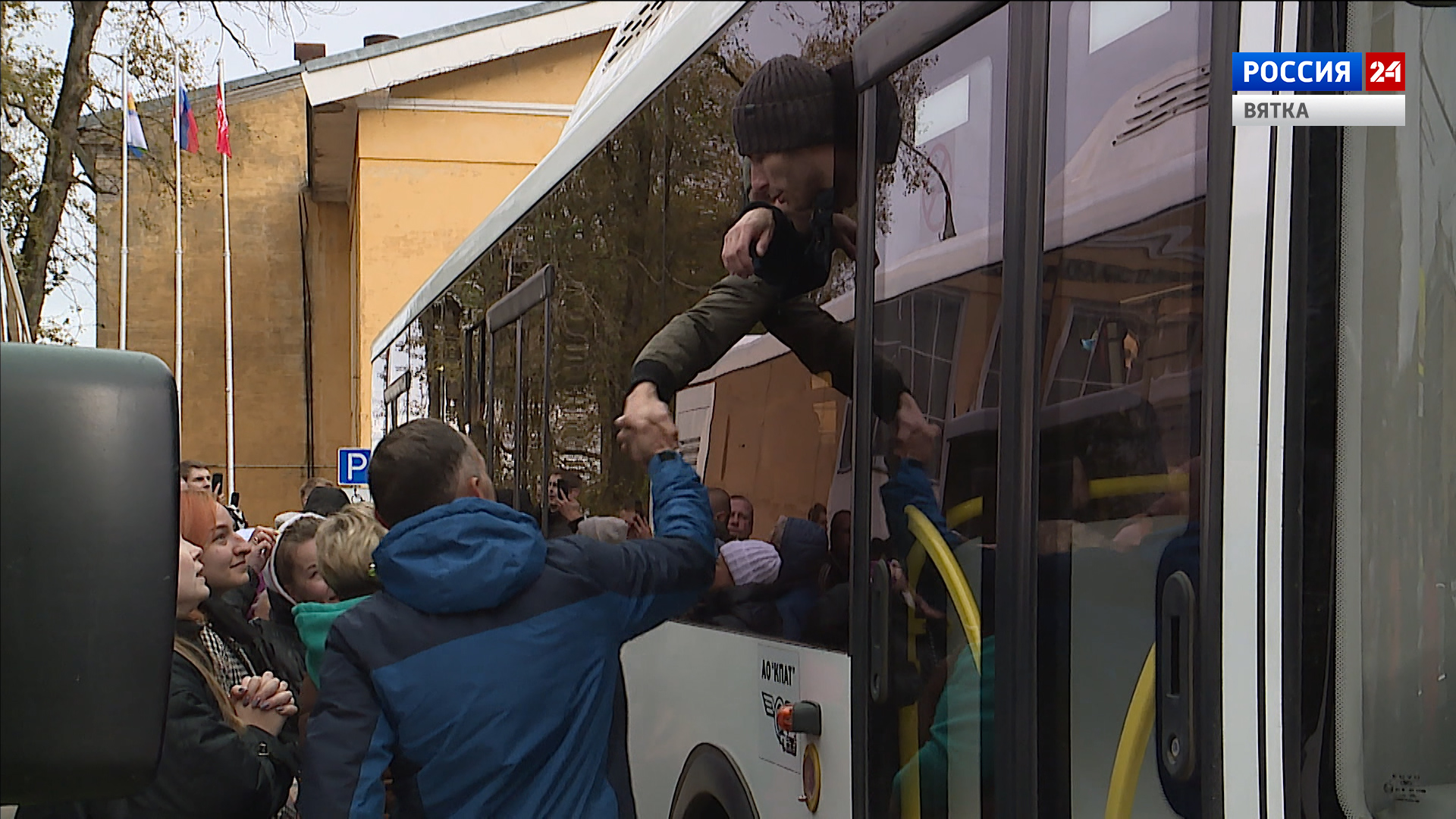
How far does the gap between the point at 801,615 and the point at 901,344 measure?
0.64 metres

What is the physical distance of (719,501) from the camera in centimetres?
333

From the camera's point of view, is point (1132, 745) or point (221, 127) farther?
point (221, 127)

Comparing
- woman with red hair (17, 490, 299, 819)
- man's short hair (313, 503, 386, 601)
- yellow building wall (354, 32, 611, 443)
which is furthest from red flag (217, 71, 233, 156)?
woman with red hair (17, 490, 299, 819)

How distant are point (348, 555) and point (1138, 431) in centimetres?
282

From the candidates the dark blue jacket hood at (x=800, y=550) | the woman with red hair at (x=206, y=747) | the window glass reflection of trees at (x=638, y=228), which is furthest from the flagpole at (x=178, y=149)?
the dark blue jacket hood at (x=800, y=550)

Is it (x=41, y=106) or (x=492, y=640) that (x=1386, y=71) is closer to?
(x=492, y=640)

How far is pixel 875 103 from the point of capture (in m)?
2.68

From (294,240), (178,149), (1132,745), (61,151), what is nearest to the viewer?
(1132,745)

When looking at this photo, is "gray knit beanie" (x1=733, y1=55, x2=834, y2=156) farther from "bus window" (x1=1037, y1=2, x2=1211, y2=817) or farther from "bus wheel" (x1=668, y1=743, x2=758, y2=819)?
"bus wheel" (x1=668, y1=743, x2=758, y2=819)

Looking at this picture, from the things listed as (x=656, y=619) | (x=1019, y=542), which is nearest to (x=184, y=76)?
(x=656, y=619)

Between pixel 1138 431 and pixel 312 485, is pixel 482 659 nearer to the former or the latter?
pixel 1138 431

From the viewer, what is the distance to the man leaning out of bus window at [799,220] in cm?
268

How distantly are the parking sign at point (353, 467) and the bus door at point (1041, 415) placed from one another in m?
14.4

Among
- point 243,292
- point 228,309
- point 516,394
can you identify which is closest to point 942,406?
point 516,394
